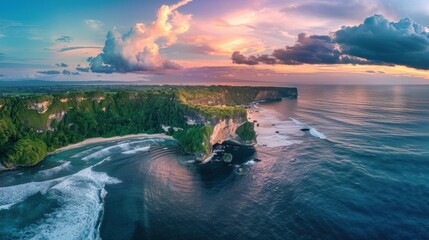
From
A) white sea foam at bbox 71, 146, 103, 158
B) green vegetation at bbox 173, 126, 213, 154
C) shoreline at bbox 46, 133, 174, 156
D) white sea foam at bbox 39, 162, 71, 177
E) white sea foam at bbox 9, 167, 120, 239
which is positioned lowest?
white sea foam at bbox 9, 167, 120, 239

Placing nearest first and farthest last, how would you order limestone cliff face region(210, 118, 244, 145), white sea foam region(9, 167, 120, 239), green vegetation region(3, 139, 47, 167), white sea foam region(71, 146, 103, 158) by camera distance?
white sea foam region(9, 167, 120, 239)
green vegetation region(3, 139, 47, 167)
white sea foam region(71, 146, 103, 158)
limestone cliff face region(210, 118, 244, 145)

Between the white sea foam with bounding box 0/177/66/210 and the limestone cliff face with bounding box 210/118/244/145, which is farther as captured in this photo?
the limestone cliff face with bounding box 210/118/244/145

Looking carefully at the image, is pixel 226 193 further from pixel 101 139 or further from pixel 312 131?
pixel 312 131

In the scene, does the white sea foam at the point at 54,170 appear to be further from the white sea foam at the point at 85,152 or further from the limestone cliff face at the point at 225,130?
the limestone cliff face at the point at 225,130

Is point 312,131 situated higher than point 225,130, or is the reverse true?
point 225,130

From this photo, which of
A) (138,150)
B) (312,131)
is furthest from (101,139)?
(312,131)

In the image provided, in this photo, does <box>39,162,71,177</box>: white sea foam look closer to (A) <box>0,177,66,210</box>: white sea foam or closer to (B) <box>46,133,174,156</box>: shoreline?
(A) <box>0,177,66,210</box>: white sea foam

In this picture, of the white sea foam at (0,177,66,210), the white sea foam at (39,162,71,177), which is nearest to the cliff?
the white sea foam at (39,162,71,177)

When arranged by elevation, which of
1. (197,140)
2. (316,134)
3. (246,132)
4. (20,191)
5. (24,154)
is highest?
(246,132)
